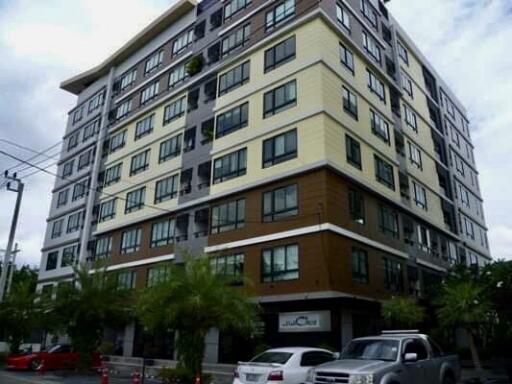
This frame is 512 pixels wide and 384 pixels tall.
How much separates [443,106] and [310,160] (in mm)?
26221

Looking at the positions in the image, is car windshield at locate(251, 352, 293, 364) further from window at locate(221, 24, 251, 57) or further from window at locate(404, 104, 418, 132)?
window at locate(404, 104, 418, 132)

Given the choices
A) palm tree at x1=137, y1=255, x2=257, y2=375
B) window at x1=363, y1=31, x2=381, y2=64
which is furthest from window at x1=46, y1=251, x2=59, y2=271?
window at x1=363, y1=31, x2=381, y2=64

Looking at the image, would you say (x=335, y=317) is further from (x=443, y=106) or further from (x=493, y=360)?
(x=443, y=106)

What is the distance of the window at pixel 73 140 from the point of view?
4940 cm

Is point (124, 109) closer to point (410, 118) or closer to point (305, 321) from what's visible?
point (410, 118)

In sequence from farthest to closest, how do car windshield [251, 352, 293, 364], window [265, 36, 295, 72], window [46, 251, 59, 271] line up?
window [46, 251, 59, 271] < window [265, 36, 295, 72] < car windshield [251, 352, 293, 364]

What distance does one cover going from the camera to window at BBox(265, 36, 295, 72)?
1115 inches

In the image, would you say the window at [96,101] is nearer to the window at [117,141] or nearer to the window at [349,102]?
the window at [117,141]

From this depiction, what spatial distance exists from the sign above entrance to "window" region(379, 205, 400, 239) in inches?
324

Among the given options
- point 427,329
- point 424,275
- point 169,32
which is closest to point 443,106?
point 424,275

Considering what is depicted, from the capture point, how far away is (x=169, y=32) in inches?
1577

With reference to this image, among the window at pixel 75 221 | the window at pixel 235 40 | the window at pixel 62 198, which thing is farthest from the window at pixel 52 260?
the window at pixel 235 40

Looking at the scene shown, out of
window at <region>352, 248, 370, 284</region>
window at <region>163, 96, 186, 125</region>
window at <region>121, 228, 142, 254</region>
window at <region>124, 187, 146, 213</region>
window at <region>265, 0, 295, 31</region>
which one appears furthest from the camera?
window at <region>124, 187, 146, 213</region>

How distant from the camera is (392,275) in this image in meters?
28.4
